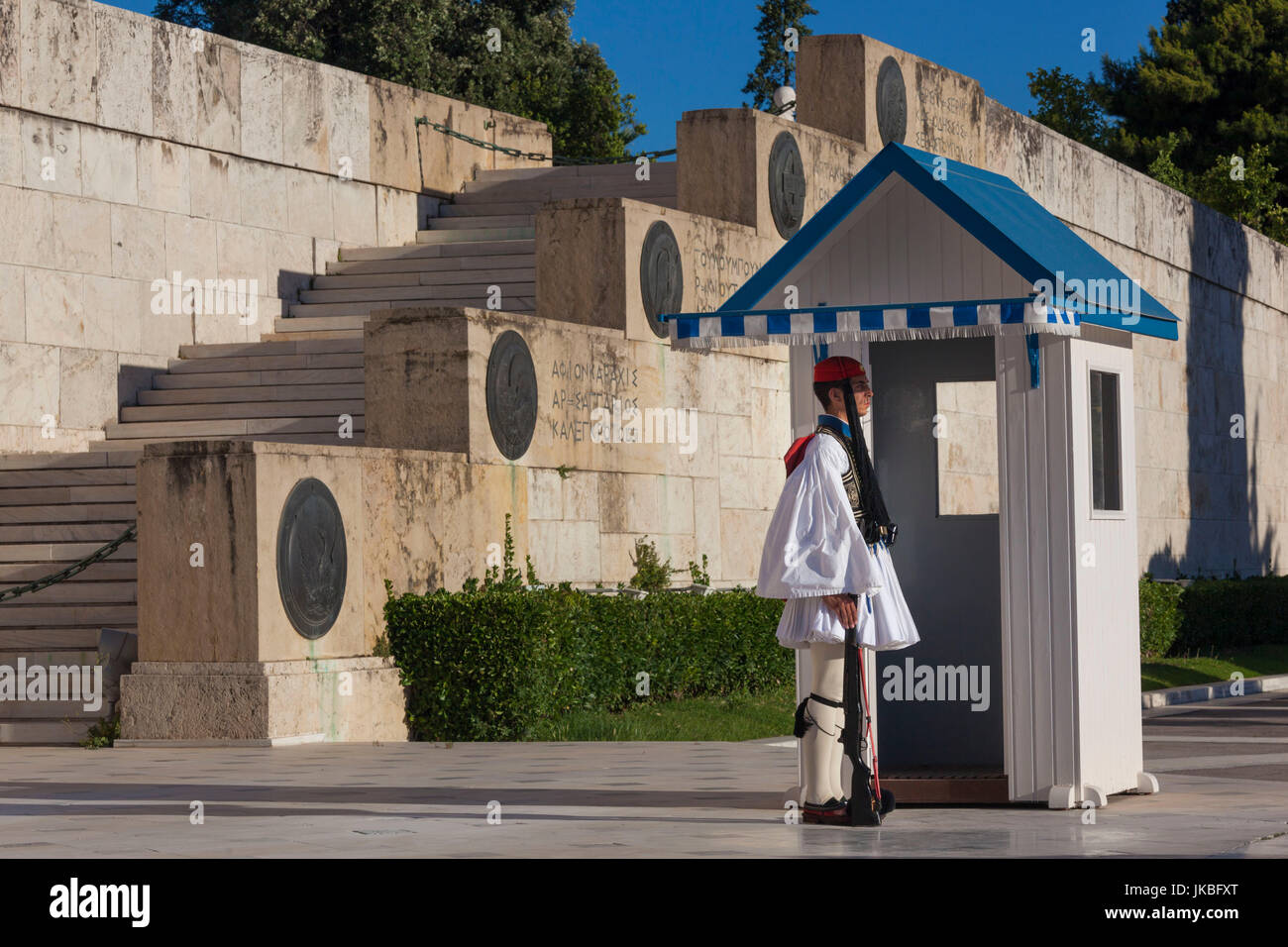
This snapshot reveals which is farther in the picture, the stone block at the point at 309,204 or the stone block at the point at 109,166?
the stone block at the point at 309,204

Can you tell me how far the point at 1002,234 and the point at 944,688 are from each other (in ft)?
8.54

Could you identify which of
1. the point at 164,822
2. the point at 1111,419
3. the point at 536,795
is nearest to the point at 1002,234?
the point at 1111,419

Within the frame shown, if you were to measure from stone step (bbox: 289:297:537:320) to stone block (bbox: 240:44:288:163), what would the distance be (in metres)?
1.65

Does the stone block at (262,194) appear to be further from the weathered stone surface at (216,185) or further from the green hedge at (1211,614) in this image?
the green hedge at (1211,614)

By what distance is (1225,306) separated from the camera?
35219mm

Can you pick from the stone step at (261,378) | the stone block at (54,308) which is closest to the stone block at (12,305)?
the stone block at (54,308)

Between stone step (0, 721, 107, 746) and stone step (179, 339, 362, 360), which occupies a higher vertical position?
stone step (179, 339, 362, 360)

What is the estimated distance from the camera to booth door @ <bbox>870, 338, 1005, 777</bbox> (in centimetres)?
1132

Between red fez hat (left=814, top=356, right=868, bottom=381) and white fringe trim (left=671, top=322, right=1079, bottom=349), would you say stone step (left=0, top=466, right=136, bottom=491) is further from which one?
red fez hat (left=814, top=356, right=868, bottom=381)

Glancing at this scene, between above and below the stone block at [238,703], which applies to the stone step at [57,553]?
above

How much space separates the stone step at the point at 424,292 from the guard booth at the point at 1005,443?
1114 cm

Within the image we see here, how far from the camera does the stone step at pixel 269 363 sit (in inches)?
797

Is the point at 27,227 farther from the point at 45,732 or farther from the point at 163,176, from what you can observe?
the point at 45,732

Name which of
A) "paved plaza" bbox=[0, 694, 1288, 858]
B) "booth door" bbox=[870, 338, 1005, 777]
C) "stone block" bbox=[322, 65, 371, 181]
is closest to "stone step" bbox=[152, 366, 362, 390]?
"stone block" bbox=[322, 65, 371, 181]
